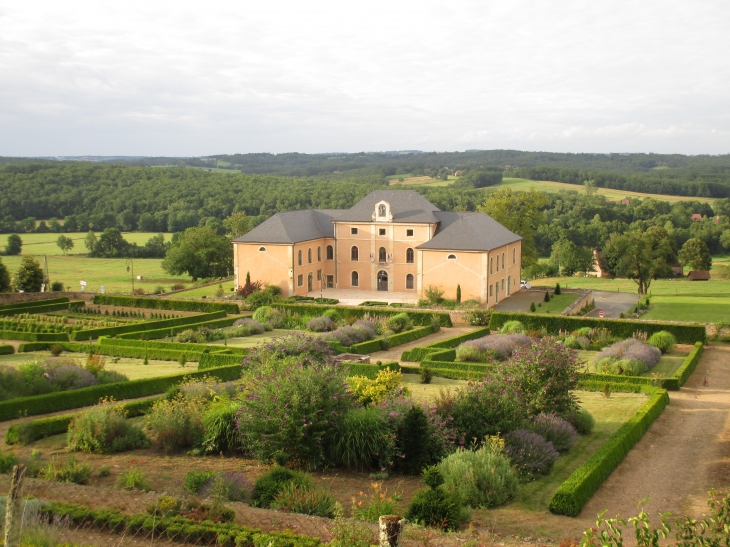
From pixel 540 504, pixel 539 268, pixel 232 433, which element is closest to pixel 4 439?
pixel 232 433

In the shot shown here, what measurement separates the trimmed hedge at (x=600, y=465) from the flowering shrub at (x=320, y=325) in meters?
17.1

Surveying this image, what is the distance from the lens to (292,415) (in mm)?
14375

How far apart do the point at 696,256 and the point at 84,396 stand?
226 ft

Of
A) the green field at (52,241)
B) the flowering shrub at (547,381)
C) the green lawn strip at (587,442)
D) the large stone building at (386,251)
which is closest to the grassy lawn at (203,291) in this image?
the large stone building at (386,251)

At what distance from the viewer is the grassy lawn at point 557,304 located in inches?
1602

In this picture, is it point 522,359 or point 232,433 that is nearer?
point 232,433

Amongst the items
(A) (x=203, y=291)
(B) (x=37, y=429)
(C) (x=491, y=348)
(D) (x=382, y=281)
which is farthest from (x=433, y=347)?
(A) (x=203, y=291)

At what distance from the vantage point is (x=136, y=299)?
40.2 meters

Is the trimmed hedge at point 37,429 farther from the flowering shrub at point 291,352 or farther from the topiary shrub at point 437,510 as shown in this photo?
the topiary shrub at point 437,510

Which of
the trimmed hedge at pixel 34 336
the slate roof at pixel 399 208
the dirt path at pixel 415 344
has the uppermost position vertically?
the slate roof at pixel 399 208

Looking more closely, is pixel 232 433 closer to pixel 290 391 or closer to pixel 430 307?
pixel 290 391

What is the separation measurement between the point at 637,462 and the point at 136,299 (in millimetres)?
30702

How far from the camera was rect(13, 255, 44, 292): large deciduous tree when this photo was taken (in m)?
44.9

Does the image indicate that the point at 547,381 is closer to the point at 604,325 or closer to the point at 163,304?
the point at 604,325
